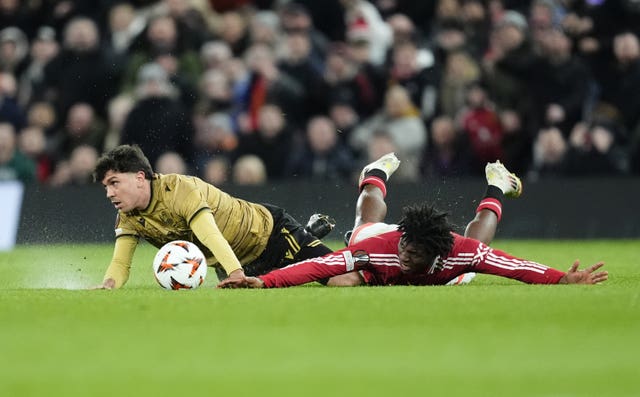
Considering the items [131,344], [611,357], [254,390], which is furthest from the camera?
[131,344]

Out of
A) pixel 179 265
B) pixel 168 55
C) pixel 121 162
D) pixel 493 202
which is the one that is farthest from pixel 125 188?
pixel 168 55

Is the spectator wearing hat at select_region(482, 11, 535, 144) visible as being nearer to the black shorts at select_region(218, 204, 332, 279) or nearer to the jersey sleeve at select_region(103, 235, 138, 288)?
the black shorts at select_region(218, 204, 332, 279)

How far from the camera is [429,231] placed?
9.55 meters

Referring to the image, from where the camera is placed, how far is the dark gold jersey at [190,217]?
9828 millimetres

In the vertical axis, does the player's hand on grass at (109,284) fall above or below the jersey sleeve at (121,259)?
below

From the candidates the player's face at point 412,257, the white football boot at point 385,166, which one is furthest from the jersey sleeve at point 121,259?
the white football boot at point 385,166

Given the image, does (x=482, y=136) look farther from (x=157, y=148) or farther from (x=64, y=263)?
(x=64, y=263)

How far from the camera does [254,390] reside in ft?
17.9

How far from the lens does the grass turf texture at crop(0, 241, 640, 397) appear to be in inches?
220

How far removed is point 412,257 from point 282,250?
1.60m

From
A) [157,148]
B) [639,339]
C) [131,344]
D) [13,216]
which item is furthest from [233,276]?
[13,216]

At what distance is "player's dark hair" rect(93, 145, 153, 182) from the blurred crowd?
676 cm

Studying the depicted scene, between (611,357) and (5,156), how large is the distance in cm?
1310

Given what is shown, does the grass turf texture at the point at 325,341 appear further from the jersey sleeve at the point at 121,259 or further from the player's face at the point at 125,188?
the player's face at the point at 125,188
